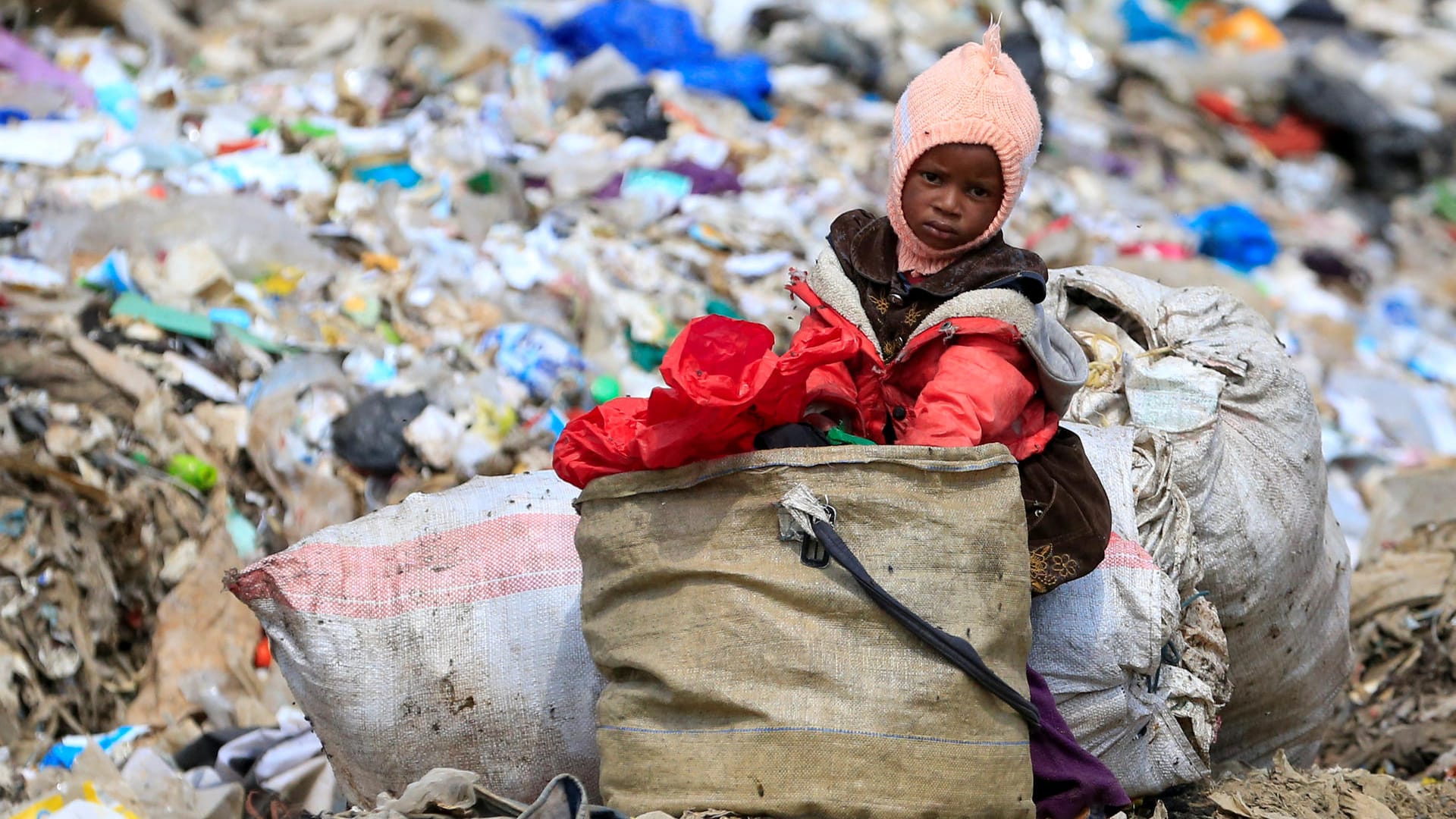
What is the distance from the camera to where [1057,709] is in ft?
7.27

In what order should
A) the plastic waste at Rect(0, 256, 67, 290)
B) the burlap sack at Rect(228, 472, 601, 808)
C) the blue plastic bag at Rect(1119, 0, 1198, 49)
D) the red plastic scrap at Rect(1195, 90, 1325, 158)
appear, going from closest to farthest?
the burlap sack at Rect(228, 472, 601, 808) < the plastic waste at Rect(0, 256, 67, 290) < the red plastic scrap at Rect(1195, 90, 1325, 158) < the blue plastic bag at Rect(1119, 0, 1198, 49)

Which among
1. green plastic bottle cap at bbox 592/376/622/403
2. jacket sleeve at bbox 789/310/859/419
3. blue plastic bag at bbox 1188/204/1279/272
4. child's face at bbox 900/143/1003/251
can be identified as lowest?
blue plastic bag at bbox 1188/204/1279/272

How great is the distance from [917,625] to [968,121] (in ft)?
2.61

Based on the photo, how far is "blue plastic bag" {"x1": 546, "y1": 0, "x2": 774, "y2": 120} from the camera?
22.3 ft

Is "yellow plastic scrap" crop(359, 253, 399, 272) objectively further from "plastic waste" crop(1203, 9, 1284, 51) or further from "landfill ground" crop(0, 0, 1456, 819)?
"plastic waste" crop(1203, 9, 1284, 51)

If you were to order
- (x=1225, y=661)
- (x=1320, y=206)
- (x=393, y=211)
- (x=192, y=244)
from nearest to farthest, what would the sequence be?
(x=1225, y=661)
(x=192, y=244)
(x=393, y=211)
(x=1320, y=206)

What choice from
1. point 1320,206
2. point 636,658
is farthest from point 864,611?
point 1320,206

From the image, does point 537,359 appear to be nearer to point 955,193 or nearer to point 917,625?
point 955,193

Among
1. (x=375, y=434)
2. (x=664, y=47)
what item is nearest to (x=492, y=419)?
(x=375, y=434)

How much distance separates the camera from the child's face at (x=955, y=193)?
2.14 m

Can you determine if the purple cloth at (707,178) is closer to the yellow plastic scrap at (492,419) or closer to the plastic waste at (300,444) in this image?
the yellow plastic scrap at (492,419)

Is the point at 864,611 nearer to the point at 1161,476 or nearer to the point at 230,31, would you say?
the point at 1161,476

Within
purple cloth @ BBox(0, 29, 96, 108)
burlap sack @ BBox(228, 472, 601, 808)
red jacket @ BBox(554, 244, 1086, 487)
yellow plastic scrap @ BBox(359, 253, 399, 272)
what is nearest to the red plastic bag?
red jacket @ BBox(554, 244, 1086, 487)

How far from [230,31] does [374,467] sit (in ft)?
11.9
